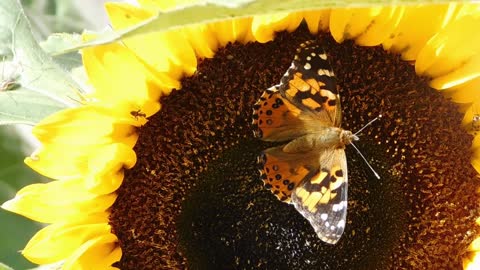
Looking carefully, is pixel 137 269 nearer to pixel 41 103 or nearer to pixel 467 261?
pixel 41 103

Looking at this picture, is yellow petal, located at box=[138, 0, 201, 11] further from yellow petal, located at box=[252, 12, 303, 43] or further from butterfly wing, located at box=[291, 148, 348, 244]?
butterfly wing, located at box=[291, 148, 348, 244]

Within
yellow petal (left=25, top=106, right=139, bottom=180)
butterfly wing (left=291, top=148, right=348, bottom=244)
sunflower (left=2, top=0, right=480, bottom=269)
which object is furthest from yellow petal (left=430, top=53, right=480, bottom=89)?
yellow petal (left=25, top=106, right=139, bottom=180)

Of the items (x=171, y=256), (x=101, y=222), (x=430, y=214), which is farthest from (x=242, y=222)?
(x=430, y=214)

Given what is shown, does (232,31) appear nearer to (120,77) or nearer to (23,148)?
(120,77)

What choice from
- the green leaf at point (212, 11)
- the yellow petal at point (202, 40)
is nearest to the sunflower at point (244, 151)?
the yellow petal at point (202, 40)

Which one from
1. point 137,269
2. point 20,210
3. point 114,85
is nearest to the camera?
point 114,85

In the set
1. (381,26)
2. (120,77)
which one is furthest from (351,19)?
(120,77)
